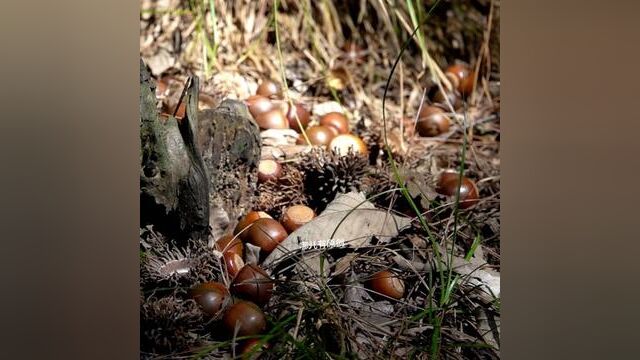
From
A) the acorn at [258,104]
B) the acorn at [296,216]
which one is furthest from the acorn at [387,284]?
the acorn at [258,104]

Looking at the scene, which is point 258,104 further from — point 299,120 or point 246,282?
point 246,282

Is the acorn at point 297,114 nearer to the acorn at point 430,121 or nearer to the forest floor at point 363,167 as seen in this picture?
the forest floor at point 363,167

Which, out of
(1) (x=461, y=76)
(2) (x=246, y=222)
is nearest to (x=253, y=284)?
(2) (x=246, y=222)
